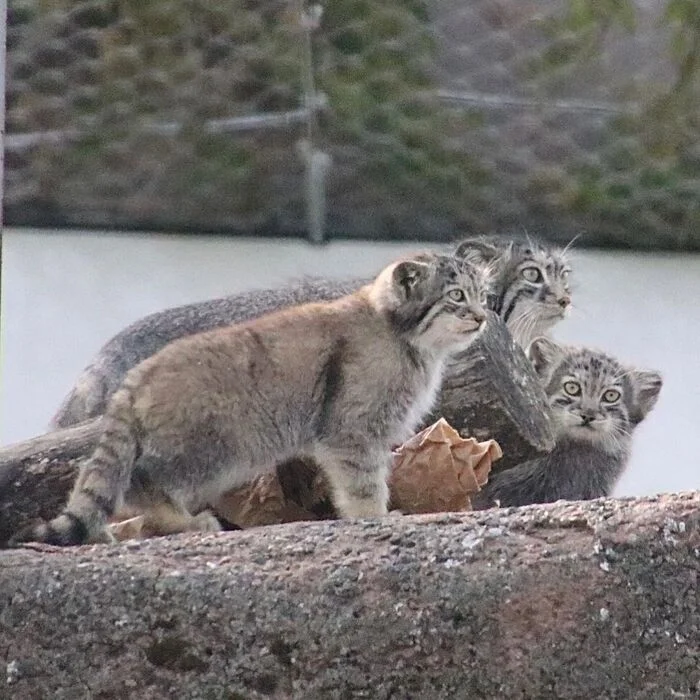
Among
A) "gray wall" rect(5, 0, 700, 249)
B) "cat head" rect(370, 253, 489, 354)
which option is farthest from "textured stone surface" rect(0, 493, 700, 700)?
"gray wall" rect(5, 0, 700, 249)

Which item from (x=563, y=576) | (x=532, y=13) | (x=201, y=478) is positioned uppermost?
(x=532, y=13)

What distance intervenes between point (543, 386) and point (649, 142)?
66cm

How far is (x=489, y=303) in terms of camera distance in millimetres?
2545

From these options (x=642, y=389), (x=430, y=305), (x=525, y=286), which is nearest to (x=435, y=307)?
(x=430, y=305)

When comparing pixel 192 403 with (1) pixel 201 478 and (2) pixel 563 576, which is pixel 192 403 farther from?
(2) pixel 563 576

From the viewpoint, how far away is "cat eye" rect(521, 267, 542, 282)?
2.60 metres

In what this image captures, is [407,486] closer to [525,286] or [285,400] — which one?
[285,400]

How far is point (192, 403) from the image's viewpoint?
176 cm

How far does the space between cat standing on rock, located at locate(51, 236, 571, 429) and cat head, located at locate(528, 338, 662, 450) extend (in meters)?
0.20

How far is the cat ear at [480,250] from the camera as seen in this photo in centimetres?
255

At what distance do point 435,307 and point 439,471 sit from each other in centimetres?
24

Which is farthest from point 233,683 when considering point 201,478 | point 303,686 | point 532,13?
point 532,13

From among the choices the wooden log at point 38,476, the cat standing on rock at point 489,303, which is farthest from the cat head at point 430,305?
the cat standing on rock at point 489,303

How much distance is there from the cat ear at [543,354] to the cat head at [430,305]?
1.25 ft
